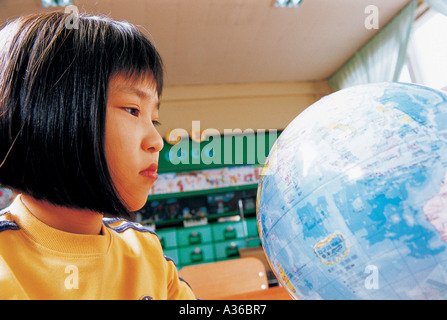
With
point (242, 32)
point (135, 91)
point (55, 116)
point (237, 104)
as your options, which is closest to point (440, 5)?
point (242, 32)

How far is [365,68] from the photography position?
13.0 ft

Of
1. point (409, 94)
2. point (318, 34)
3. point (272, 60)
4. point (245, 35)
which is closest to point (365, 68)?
point (318, 34)

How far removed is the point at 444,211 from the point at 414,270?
9 centimetres

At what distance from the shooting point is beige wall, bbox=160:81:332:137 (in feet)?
14.8

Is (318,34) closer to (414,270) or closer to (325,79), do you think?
(325,79)

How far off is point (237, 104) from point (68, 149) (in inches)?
173

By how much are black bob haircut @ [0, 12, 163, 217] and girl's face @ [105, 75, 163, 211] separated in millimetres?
16

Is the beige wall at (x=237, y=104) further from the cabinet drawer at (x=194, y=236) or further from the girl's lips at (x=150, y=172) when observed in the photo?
the girl's lips at (x=150, y=172)

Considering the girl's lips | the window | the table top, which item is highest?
the window

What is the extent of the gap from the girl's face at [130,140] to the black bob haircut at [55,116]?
16 millimetres

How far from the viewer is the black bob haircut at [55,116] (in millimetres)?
437

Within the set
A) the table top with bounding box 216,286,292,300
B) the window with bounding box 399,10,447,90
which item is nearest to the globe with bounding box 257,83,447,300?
the table top with bounding box 216,286,292,300

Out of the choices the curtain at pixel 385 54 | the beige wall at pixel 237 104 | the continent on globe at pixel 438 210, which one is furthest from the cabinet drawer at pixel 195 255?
the continent on globe at pixel 438 210

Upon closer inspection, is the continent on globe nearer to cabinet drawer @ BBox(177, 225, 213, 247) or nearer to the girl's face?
the girl's face
